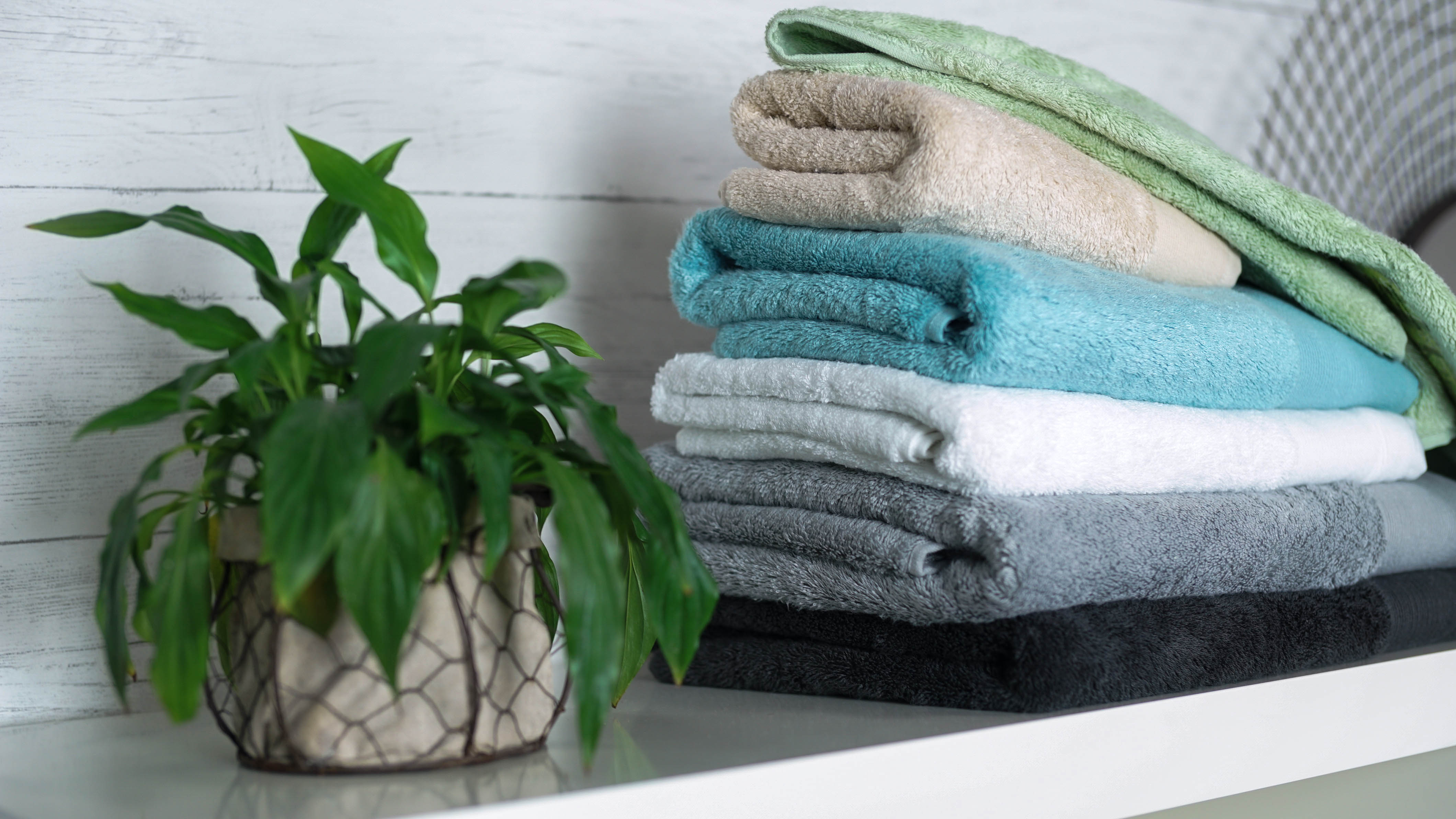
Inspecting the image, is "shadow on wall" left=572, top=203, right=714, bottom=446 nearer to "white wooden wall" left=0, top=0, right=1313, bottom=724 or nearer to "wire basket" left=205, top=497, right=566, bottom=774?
"white wooden wall" left=0, top=0, right=1313, bottom=724

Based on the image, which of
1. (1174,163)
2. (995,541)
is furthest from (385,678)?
(1174,163)

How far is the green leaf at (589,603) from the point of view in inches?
17.5

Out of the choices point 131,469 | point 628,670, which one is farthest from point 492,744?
point 131,469

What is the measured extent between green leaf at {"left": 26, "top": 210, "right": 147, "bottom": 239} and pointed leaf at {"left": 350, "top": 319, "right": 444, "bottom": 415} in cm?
13

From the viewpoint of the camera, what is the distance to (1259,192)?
30.4 inches

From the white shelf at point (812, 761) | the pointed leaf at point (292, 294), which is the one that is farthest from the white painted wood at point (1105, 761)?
the pointed leaf at point (292, 294)

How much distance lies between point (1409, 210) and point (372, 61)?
106 centimetres

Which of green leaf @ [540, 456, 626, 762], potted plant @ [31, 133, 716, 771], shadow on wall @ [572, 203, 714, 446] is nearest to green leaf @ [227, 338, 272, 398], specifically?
potted plant @ [31, 133, 716, 771]

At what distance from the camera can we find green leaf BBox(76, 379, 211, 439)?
0.47 metres

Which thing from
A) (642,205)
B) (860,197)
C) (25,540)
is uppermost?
(860,197)

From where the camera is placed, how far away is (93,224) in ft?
1.67

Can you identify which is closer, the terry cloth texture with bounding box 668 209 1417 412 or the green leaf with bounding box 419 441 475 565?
the green leaf with bounding box 419 441 475 565

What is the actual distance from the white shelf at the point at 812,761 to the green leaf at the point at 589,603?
0.04m

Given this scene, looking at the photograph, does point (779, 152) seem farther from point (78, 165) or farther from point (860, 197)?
point (78, 165)
